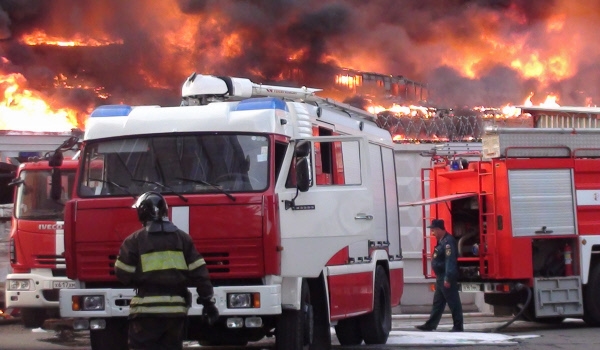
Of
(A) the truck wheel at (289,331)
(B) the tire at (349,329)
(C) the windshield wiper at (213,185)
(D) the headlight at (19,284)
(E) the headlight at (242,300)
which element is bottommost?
(B) the tire at (349,329)

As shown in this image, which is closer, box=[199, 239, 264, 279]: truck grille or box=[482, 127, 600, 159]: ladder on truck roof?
box=[199, 239, 264, 279]: truck grille

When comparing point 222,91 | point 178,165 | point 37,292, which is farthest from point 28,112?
point 178,165

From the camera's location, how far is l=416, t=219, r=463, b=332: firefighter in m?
14.5

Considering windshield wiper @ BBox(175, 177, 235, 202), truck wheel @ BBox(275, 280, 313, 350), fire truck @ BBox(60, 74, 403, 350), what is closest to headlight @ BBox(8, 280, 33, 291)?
fire truck @ BBox(60, 74, 403, 350)

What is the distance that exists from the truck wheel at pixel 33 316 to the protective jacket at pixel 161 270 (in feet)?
23.4

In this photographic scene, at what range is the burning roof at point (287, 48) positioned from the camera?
28938 mm

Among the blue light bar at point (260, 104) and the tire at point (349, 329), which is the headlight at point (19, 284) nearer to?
the tire at point (349, 329)

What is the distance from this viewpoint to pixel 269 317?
33.2 ft

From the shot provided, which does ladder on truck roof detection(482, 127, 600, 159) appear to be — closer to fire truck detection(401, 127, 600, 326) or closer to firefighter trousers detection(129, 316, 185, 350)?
fire truck detection(401, 127, 600, 326)

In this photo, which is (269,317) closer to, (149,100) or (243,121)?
(243,121)

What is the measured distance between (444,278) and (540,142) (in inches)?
88.6

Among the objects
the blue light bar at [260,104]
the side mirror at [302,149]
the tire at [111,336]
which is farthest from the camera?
the blue light bar at [260,104]

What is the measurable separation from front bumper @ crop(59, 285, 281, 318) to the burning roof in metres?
17.7

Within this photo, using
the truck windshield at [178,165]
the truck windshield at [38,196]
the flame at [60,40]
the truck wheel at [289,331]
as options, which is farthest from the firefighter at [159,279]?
the flame at [60,40]
